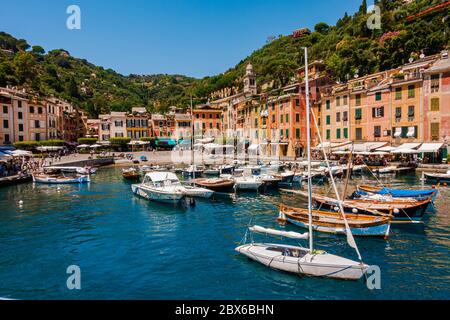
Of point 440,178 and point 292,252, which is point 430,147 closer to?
point 440,178

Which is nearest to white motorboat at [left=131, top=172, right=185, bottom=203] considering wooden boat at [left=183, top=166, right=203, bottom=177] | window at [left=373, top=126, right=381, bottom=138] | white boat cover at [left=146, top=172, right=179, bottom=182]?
white boat cover at [left=146, top=172, right=179, bottom=182]

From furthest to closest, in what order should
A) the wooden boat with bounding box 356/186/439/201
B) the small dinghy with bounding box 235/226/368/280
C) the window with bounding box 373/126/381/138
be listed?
1. the window with bounding box 373/126/381/138
2. the wooden boat with bounding box 356/186/439/201
3. the small dinghy with bounding box 235/226/368/280

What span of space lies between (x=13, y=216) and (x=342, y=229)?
2699 cm

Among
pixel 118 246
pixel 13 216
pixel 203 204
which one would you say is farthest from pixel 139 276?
pixel 13 216

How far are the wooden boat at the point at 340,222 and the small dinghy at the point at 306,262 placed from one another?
207 inches

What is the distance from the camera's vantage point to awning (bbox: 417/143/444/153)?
151 feet

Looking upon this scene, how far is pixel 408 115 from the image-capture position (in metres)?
52.0

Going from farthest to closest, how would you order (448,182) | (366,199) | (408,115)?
(408,115)
(448,182)
(366,199)

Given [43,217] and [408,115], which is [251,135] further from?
[43,217]

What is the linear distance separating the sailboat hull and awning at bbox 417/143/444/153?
39893 mm

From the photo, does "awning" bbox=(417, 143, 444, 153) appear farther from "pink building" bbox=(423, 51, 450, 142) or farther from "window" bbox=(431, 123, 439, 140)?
"window" bbox=(431, 123, 439, 140)

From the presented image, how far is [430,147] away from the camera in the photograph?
4712cm

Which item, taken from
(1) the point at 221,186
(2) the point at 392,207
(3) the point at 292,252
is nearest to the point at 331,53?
(1) the point at 221,186

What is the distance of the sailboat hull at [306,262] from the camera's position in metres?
14.2
